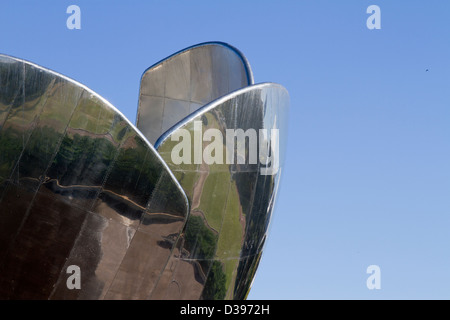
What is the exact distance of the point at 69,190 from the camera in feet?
36.0

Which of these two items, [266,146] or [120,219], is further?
[266,146]

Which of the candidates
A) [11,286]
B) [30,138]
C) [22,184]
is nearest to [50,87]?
[30,138]

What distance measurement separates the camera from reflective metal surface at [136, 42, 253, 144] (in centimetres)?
1773

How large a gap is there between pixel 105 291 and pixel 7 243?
171cm

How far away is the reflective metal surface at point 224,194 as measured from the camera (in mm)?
12242

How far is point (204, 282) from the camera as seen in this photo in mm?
12961

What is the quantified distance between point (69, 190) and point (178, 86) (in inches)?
305

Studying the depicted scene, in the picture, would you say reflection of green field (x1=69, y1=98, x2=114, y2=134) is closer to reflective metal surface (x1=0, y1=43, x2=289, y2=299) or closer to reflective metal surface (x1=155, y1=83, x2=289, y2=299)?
→ reflective metal surface (x1=0, y1=43, x2=289, y2=299)

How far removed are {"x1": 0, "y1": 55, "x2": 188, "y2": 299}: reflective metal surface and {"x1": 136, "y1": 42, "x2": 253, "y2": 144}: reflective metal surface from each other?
632cm

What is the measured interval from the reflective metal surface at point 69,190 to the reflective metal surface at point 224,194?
0.72 metres

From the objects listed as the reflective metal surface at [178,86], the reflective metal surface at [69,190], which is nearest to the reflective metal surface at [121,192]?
the reflective metal surface at [69,190]

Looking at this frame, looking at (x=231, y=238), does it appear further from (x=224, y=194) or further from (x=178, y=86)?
(x=178, y=86)

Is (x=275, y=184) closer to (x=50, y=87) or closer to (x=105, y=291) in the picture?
(x=105, y=291)

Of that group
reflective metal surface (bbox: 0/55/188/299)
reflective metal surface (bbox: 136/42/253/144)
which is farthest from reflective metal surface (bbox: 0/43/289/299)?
reflective metal surface (bbox: 136/42/253/144)
